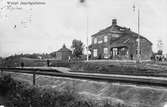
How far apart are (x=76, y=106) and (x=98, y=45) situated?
45.3m

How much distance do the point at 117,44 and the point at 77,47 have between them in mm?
33761

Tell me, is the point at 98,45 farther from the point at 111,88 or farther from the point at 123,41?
the point at 111,88

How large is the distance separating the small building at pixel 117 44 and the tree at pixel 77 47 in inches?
770

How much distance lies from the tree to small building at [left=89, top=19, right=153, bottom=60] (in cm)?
1955

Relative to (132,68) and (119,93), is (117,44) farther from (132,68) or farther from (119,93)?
(119,93)

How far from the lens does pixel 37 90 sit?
10867mm

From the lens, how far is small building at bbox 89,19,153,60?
44.0m

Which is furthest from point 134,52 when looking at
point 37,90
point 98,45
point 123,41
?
point 37,90

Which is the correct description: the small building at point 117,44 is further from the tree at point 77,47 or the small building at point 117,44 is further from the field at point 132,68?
the tree at point 77,47

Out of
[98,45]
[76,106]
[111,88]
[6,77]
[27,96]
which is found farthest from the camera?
[98,45]

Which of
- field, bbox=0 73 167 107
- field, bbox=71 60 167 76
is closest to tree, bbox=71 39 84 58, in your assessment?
field, bbox=71 60 167 76

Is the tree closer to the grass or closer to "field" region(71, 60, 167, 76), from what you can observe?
"field" region(71, 60, 167, 76)

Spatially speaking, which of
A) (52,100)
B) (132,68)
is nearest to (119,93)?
(52,100)

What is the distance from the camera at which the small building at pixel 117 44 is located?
144ft
